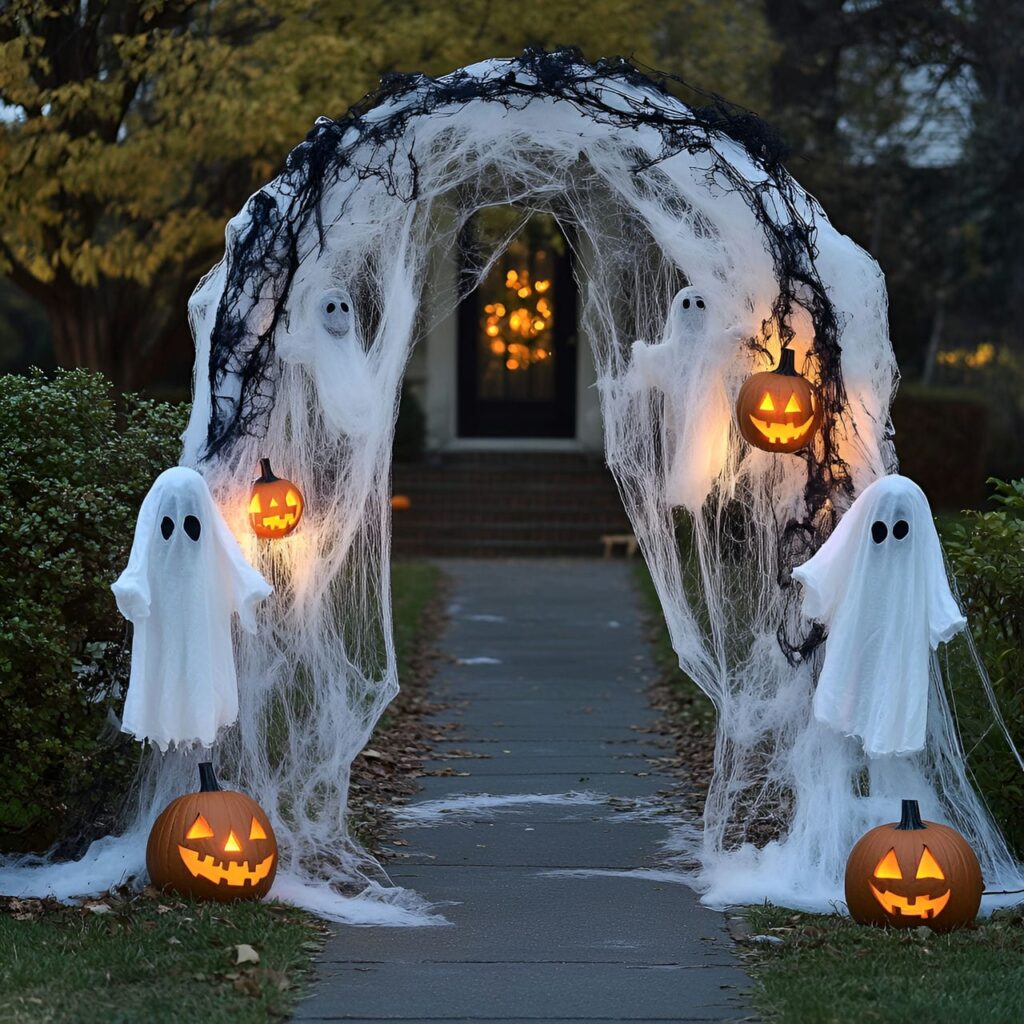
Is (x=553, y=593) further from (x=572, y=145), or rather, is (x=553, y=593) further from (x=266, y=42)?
(x=572, y=145)

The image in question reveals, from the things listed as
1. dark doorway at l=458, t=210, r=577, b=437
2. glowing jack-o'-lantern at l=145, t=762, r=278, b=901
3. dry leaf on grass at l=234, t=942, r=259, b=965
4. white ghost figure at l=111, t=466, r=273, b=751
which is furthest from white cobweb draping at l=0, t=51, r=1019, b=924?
dark doorway at l=458, t=210, r=577, b=437

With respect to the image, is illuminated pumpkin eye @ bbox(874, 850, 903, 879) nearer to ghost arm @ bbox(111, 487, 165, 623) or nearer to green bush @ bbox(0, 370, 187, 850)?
ghost arm @ bbox(111, 487, 165, 623)

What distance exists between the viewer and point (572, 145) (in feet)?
19.3

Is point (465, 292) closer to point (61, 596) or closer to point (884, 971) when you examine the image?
point (61, 596)

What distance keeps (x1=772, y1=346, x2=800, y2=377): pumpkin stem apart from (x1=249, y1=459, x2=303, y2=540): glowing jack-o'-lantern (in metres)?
1.77

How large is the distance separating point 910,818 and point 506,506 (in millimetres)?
12596

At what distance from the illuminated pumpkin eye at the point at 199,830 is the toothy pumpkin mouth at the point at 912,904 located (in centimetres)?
217

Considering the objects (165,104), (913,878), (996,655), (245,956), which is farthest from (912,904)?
(165,104)

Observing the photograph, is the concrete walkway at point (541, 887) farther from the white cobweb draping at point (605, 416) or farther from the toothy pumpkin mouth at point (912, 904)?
the toothy pumpkin mouth at point (912, 904)

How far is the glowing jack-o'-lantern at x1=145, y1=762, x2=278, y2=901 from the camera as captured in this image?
5.31m

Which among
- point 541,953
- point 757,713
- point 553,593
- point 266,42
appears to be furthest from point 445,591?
point 541,953

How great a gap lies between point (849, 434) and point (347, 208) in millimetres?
1971

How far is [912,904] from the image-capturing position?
509cm

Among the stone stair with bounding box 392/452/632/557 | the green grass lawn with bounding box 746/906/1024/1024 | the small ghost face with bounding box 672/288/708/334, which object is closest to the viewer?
the green grass lawn with bounding box 746/906/1024/1024
